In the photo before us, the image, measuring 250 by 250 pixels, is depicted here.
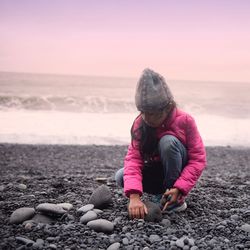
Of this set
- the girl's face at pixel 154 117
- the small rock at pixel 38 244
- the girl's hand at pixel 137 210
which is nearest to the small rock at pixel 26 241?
the small rock at pixel 38 244

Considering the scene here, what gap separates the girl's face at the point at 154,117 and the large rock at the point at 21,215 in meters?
1.37

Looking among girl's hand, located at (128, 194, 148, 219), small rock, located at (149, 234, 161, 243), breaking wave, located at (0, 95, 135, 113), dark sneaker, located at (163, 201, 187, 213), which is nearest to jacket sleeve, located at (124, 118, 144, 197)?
girl's hand, located at (128, 194, 148, 219)

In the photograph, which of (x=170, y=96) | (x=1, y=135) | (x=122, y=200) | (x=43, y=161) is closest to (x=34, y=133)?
(x=1, y=135)

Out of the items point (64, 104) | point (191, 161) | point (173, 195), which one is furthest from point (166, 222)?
point (64, 104)

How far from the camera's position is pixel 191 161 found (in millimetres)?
3625

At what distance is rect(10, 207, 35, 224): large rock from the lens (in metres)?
3.40

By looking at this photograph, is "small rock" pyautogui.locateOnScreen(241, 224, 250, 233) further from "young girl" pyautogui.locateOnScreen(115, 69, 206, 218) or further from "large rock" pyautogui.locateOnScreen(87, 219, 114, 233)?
"large rock" pyautogui.locateOnScreen(87, 219, 114, 233)

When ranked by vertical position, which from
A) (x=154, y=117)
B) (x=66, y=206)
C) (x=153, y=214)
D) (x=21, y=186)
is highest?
(x=154, y=117)

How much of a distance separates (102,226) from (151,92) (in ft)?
4.08

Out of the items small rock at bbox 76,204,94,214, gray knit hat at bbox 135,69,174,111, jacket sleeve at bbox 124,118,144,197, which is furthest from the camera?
small rock at bbox 76,204,94,214

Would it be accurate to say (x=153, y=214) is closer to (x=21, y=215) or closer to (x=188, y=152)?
A: (x=188, y=152)

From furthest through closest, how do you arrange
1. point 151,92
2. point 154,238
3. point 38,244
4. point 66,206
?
point 66,206, point 151,92, point 154,238, point 38,244

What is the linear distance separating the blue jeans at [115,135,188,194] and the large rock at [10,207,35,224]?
98cm

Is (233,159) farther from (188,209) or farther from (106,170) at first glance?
(188,209)
